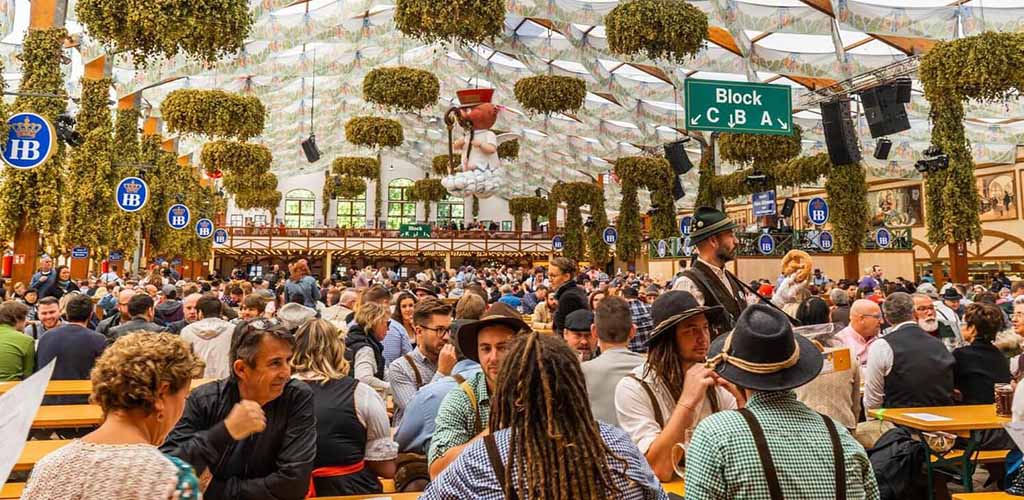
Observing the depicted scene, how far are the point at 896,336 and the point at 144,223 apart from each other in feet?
50.5

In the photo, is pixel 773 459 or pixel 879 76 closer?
pixel 773 459

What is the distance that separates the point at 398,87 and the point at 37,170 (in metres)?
5.07

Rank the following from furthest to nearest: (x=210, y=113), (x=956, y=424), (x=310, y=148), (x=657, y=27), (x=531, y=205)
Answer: (x=531, y=205) → (x=310, y=148) → (x=210, y=113) → (x=657, y=27) → (x=956, y=424)

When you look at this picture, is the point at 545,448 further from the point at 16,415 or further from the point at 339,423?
the point at 339,423

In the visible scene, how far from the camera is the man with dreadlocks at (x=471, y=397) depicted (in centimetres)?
195

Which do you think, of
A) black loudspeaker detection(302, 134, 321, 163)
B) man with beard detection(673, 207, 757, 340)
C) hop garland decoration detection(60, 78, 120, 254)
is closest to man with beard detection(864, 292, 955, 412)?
man with beard detection(673, 207, 757, 340)

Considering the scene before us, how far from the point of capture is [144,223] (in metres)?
15.2

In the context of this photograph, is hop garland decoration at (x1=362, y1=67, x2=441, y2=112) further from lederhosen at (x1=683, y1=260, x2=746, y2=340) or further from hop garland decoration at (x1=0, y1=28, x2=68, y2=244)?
lederhosen at (x1=683, y1=260, x2=746, y2=340)

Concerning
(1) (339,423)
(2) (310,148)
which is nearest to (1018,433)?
(1) (339,423)

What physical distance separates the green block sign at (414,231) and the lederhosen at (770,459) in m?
29.6

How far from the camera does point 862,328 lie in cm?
454

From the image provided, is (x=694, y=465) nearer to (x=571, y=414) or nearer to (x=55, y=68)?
(x=571, y=414)

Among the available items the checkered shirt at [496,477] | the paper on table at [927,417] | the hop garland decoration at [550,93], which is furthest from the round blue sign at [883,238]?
the checkered shirt at [496,477]

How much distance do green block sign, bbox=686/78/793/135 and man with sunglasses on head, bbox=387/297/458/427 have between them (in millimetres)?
4742
